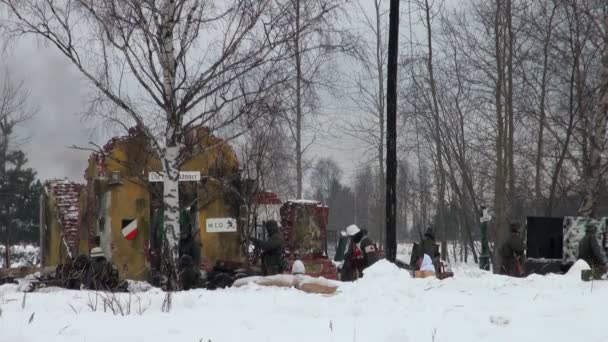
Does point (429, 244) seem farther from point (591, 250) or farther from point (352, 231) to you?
point (591, 250)

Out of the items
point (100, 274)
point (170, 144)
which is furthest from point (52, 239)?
point (170, 144)

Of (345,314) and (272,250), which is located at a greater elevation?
(272,250)

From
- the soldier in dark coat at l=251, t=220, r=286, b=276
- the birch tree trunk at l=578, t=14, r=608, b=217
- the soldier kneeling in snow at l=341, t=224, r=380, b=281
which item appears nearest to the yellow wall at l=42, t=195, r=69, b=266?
the soldier in dark coat at l=251, t=220, r=286, b=276

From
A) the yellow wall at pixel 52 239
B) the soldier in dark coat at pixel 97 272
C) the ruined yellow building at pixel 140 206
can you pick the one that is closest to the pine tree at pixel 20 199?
the yellow wall at pixel 52 239

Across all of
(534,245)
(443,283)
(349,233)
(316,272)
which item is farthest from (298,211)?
(443,283)

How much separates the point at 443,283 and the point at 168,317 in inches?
154

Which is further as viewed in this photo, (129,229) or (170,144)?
(129,229)

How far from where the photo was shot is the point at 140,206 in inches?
645

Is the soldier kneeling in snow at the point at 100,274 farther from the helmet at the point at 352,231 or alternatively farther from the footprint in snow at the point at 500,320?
the footprint in snow at the point at 500,320

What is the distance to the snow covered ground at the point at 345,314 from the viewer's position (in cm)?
575

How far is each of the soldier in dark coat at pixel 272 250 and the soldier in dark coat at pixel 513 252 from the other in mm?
4797

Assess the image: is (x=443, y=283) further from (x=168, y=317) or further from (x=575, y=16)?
(x=575, y=16)

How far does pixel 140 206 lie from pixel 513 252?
27.5 ft

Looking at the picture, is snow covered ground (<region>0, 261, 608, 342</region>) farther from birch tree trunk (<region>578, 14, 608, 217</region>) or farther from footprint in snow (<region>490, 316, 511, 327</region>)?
birch tree trunk (<region>578, 14, 608, 217</region>)
